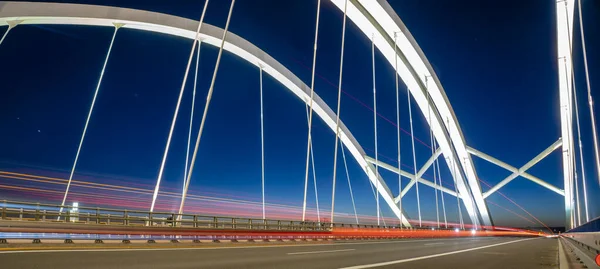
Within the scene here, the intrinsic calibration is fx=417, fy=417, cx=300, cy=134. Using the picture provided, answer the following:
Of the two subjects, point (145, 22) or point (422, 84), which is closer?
point (145, 22)

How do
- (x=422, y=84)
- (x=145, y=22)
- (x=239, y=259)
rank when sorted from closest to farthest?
Result: (x=239, y=259) < (x=145, y=22) < (x=422, y=84)

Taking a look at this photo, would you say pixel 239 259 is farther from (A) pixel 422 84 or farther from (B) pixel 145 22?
(A) pixel 422 84

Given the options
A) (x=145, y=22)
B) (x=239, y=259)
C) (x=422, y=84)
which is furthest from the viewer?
(x=422, y=84)

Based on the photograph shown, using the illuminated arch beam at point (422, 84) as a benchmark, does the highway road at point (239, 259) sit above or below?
below

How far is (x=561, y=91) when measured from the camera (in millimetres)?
28625

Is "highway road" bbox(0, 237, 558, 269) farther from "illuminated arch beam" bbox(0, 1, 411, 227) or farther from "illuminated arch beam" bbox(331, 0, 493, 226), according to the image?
"illuminated arch beam" bbox(331, 0, 493, 226)

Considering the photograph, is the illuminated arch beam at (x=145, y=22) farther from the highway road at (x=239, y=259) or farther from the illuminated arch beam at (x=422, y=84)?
the highway road at (x=239, y=259)

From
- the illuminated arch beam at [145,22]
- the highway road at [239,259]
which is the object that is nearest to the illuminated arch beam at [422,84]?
the illuminated arch beam at [145,22]

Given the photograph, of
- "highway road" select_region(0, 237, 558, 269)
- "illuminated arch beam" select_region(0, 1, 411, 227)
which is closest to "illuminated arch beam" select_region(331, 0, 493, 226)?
"illuminated arch beam" select_region(0, 1, 411, 227)

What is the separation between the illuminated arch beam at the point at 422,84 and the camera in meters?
29.7

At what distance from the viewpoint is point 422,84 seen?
124 feet

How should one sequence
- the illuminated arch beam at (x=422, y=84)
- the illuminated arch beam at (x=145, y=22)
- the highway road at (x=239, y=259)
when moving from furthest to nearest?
the illuminated arch beam at (x=422, y=84) → the illuminated arch beam at (x=145, y=22) → the highway road at (x=239, y=259)

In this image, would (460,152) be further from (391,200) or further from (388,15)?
(388,15)

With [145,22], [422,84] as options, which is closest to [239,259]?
[145,22]
